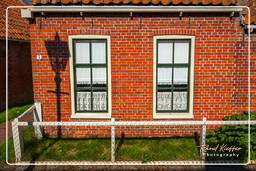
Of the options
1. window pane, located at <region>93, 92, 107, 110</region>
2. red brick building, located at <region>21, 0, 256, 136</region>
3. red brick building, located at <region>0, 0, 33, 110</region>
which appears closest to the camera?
red brick building, located at <region>21, 0, 256, 136</region>

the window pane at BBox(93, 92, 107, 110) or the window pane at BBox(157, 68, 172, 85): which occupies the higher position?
the window pane at BBox(157, 68, 172, 85)

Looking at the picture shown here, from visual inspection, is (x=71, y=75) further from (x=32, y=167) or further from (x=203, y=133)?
(x=203, y=133)

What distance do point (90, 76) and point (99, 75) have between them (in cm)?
28

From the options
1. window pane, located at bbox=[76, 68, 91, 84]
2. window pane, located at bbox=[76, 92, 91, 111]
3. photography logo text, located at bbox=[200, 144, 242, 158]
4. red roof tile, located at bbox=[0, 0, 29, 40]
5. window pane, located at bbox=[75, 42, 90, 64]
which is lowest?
photography logo text, located at bbox=[200, 144, 242, 158]

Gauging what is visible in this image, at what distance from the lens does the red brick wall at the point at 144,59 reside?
222 inches

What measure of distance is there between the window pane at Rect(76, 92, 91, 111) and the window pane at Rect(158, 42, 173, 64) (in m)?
2.48

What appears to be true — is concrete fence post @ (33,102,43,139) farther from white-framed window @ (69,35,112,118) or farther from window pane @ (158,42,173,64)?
window pane @ (158,42,173,64)

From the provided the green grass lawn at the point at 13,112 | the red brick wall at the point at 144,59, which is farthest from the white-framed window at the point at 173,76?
the green grass lawn at the point at 13,112

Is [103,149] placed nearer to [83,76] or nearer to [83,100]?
[83,100]

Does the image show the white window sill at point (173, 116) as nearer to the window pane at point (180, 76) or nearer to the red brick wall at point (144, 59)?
the red brick wall at point (144, 59)

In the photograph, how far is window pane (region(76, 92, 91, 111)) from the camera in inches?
237

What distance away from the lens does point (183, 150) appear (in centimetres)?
514

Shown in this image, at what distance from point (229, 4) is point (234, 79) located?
217cm

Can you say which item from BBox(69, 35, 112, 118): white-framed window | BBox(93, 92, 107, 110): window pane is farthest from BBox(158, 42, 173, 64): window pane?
BBox(93, 92, 107, 110): window pane
